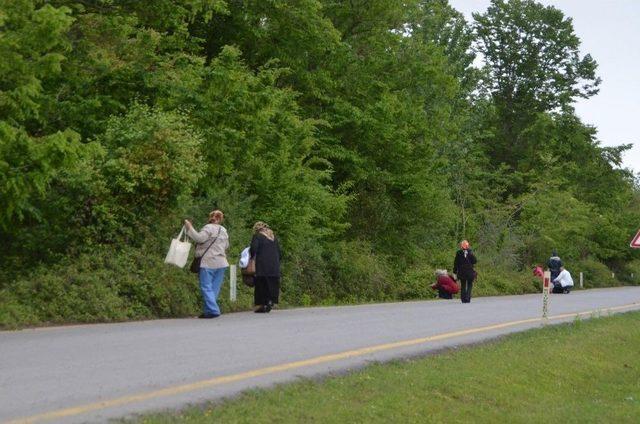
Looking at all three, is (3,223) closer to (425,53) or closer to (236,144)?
(236,144)

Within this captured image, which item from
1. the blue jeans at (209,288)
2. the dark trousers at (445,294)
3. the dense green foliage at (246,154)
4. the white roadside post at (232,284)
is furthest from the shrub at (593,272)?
the blue jeans at (209,288)

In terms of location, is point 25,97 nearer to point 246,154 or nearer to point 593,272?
point 246,154

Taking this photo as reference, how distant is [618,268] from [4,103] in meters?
A: 61.2

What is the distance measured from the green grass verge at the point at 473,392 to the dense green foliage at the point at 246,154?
20.2 ft

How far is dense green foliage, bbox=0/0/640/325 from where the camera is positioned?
1507 centimetres

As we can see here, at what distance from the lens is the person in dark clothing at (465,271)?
2559 cm

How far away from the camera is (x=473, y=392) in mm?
9750

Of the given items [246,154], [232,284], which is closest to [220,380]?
[232,284]

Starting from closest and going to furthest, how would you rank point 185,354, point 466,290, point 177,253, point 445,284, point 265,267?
point 185,354 < point 177,253 < point 265,267 < point 466,290 < point 445,284

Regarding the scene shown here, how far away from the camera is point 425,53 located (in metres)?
37.5

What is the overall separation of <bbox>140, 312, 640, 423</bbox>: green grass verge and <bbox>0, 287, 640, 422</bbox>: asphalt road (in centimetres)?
42

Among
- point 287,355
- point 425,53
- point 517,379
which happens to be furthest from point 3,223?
point 425,53

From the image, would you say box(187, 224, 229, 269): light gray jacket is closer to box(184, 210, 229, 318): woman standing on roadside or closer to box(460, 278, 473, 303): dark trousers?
box(184, 210, 229, 318): woman standing on roadside

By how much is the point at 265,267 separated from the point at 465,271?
9372 millimetres
